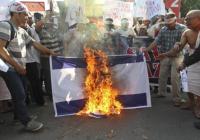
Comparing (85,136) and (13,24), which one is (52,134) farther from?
(13,24)

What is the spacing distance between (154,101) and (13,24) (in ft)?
12.7

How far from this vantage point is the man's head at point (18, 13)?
23.8 feet

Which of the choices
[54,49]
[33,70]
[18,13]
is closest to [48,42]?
[54,49]

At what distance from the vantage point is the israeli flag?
26.9ft

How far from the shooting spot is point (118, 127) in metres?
7.38

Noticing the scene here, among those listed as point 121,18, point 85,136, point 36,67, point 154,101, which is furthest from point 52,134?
point 121,18

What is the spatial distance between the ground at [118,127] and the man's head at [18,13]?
73.5 inches

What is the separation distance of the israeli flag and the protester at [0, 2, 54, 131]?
2.81 feet

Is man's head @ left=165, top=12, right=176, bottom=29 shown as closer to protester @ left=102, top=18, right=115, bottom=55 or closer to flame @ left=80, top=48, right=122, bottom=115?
protester @ left=102, top=18, right=115, bottom=55

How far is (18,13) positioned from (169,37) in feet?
11.7

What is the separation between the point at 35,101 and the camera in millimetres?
9500

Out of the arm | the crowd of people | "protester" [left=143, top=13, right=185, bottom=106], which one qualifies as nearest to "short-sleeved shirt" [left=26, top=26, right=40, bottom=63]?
the crowd of people

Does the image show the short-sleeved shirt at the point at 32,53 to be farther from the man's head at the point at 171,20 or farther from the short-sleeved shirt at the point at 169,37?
the man's head at the point at 171,20

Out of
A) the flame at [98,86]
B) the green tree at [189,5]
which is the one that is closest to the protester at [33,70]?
the flame at [98,86]
